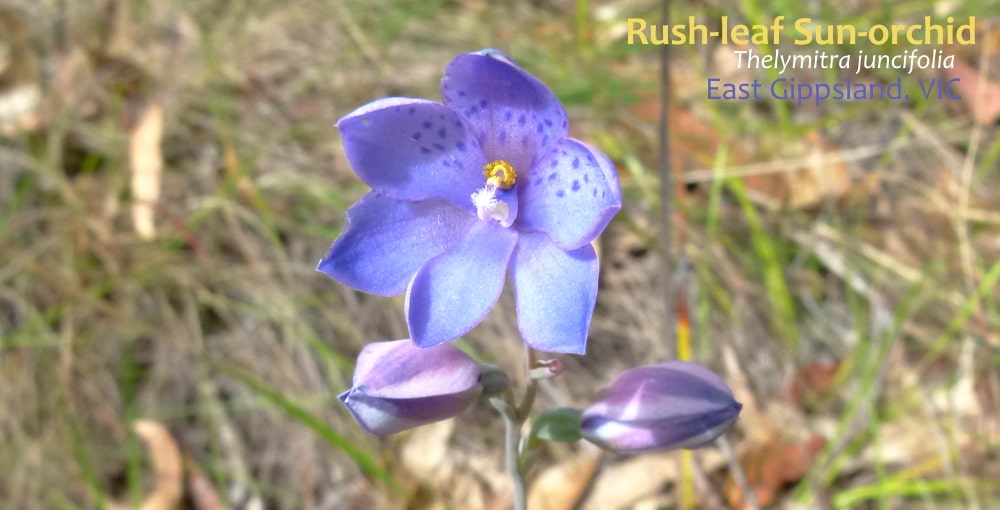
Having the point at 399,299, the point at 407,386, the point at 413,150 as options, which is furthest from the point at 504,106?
the point at 399,299

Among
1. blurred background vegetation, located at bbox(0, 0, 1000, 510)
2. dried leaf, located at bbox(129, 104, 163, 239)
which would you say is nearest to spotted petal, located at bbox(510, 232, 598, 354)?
blurred background vegetation, located at bbox(0, 0, 1000, 510)

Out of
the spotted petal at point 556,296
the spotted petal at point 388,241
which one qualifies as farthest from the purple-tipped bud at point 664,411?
the spotted petal at point 388,241

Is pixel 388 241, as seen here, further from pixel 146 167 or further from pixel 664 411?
pixel 146 167

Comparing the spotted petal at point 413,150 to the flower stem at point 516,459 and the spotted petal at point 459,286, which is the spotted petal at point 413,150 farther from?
the flower stem at point 516,459

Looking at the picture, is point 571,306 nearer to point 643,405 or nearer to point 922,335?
point 643,405

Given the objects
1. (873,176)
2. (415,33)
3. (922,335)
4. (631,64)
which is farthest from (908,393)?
(415,33)

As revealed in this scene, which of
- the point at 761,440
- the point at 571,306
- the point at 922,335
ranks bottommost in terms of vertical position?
the point at 761,440

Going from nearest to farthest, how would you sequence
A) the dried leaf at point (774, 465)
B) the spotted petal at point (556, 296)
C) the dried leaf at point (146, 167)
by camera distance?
the spotted petal at point (556, 296) < the dried leaf at point (774, 465) < the dried leaf at point (146, 167)
